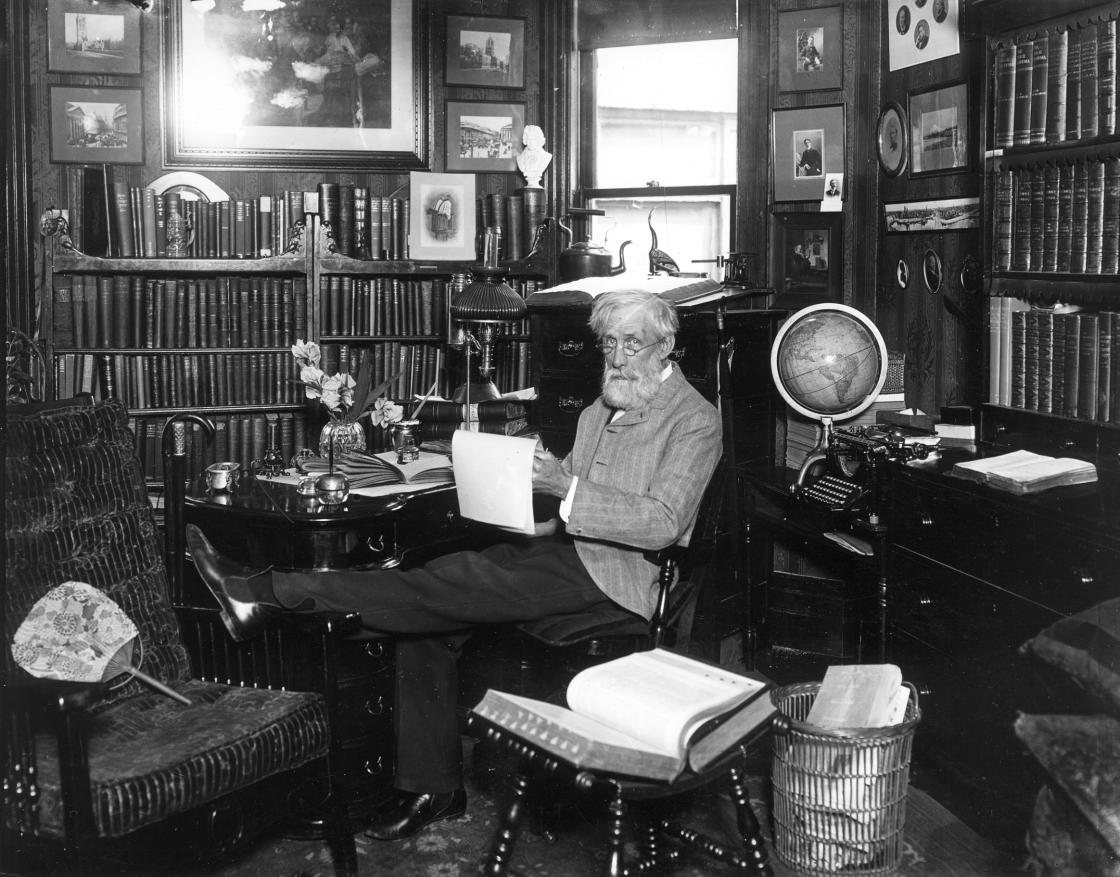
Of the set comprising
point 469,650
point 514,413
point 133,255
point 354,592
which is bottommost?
point 469,650

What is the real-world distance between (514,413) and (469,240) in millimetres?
1148

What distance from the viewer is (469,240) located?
508 centimetres

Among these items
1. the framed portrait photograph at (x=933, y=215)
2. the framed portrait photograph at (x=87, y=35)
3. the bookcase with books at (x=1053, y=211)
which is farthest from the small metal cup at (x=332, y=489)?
the framed portrait photograph at (x=87, y=35)

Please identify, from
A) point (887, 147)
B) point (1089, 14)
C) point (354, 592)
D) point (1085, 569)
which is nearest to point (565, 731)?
point (354, 592)

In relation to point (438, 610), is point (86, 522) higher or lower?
higher

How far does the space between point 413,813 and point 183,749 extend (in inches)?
36.5

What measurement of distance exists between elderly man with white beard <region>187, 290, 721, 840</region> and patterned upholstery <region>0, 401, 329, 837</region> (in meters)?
0.23

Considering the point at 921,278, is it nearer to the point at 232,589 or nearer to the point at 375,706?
the point at 375,706

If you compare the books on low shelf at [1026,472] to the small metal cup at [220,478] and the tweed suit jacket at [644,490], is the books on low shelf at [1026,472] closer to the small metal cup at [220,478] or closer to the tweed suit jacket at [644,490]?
the tweed suit jacket at [644,490]

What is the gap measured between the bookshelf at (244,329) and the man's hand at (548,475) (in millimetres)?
1925

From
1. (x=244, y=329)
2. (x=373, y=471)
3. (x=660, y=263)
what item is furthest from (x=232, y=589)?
(x=244, y=329)

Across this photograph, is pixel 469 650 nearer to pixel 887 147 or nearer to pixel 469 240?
pixel 469 240

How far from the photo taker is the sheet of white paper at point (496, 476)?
295cm

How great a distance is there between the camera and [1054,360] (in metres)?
2.96
